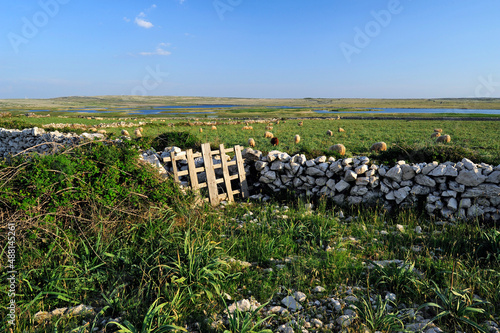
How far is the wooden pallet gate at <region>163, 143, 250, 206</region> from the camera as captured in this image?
7.96 metres

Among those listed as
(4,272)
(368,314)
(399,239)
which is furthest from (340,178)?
(4,272)

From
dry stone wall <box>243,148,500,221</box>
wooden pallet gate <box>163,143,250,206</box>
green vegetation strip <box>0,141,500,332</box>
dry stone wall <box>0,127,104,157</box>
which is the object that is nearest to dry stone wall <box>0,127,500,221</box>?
dry stone wall <box>243,148,500,221</box>

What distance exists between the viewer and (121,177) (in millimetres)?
6082

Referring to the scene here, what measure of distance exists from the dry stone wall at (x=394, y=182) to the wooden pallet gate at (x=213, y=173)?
0.66 m

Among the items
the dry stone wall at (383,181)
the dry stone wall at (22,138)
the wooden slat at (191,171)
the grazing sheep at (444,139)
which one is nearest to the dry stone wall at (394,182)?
the dry stone wall at (383,181)

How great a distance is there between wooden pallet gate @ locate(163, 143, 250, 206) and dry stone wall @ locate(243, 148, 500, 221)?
0.66 metres

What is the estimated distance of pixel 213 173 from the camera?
27.3 ft

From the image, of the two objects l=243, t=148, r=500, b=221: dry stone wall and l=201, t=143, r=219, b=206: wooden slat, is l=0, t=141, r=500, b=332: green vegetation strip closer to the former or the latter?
l=243, t=148, r=500, b=221: dry stone wall

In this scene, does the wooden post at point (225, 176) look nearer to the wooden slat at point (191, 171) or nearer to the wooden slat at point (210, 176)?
the wooden slat at point (210, 176)

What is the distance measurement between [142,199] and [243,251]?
8.48ft

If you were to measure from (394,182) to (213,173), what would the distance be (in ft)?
16.6

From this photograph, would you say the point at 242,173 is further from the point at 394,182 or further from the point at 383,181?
the point at 394,182

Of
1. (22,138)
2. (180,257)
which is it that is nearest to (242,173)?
(180,257)

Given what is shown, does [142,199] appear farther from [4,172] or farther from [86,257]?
[4,172]
